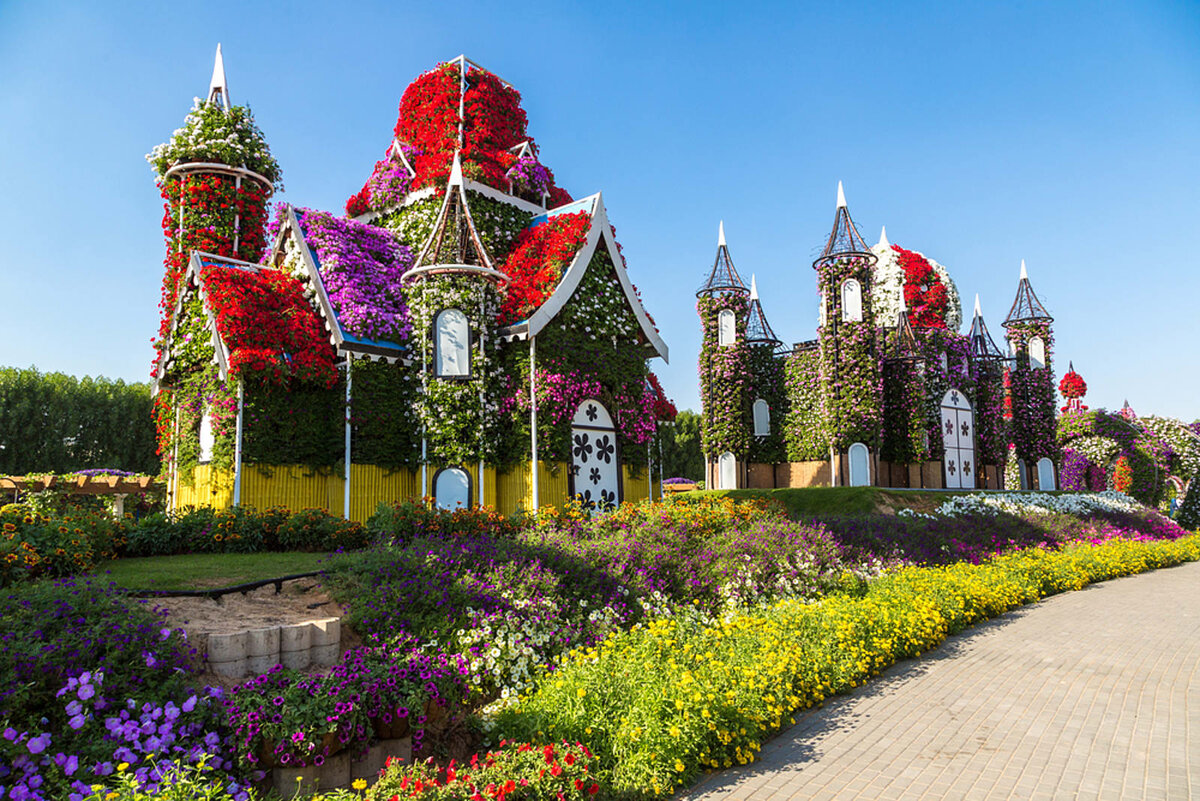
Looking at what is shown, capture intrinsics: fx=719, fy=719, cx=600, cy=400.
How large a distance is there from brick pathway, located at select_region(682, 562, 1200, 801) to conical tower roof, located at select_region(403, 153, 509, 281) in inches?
514

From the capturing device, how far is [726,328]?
112 ft

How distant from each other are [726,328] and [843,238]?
21.7ft

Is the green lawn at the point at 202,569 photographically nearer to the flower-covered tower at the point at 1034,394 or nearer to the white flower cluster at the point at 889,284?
the white flower cluster at the point at 889,284

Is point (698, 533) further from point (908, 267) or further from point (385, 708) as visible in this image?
point (908, 267)

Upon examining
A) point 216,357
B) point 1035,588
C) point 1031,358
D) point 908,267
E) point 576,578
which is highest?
point 908,267

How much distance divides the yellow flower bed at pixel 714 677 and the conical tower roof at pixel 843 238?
21023 millimetres

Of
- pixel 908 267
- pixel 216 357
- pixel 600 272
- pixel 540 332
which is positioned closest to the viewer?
pixel 216 357

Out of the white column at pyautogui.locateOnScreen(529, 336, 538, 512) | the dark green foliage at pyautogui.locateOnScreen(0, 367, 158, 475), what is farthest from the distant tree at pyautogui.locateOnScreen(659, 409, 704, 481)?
the white column at pyautogui.locateOnScreen(529, 336, 538, 512)

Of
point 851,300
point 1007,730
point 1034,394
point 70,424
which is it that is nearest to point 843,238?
point 851,300

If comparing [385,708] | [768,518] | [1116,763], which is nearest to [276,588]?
[385,708]

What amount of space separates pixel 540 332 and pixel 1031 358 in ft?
103

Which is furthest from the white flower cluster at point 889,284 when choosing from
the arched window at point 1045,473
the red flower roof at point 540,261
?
the red flower roof at point 540,261

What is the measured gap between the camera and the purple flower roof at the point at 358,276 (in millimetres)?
17453

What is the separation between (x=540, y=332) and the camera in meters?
17.9
